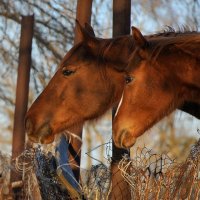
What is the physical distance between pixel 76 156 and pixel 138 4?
7034mm

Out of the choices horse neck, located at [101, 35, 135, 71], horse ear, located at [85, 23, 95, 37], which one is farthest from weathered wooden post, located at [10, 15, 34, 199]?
horse neck, located at [101, 35, 135, 71]

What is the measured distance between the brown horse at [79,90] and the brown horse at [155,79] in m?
0.85

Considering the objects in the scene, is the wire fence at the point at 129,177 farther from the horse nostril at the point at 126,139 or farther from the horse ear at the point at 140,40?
the horse ear at the point at 140,40

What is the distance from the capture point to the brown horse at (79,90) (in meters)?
5.57

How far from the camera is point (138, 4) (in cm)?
1257

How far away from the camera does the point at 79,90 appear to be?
5664 millimetres

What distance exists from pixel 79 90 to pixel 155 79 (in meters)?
1.18

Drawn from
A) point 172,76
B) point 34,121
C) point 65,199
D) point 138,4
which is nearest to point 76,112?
point 34,121

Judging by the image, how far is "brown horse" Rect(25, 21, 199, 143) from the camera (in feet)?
18.3

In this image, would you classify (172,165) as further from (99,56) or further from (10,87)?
(10,87)

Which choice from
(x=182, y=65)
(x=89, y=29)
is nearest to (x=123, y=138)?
(x=182, y=65)

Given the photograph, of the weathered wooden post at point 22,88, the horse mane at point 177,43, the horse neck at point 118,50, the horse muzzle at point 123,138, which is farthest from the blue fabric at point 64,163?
the weathered wooden post at point 22,88

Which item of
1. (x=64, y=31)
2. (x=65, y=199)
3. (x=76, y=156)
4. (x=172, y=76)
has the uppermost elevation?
(x=64, y=31)

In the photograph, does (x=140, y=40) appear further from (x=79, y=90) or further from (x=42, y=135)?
(x=42, y=135)
